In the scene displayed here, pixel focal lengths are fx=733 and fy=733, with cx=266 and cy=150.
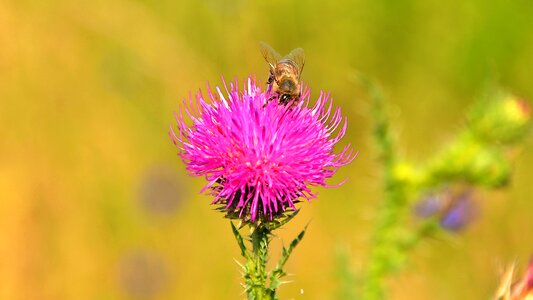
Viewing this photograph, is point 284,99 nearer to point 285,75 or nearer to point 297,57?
point 285,75

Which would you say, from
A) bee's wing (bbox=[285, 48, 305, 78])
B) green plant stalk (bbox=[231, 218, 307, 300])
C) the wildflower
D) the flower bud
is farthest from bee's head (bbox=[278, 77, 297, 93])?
the wildflower

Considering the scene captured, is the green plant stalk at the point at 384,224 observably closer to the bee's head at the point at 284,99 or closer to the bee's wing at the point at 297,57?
the bee's wing at the point at 297,57

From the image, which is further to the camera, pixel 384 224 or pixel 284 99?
pixel 384 224

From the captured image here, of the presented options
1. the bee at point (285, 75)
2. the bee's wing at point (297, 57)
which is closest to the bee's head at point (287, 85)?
the bee at point (285, 75)

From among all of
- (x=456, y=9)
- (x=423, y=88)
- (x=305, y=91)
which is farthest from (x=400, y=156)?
(x=456, y=9)

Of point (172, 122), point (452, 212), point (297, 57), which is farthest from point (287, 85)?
point (172, 122)

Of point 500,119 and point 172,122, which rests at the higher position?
Answer: point 172,122

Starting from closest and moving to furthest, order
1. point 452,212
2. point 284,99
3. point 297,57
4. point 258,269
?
point 258,269 < point 284,99 < point 297,57 < point 452,212
